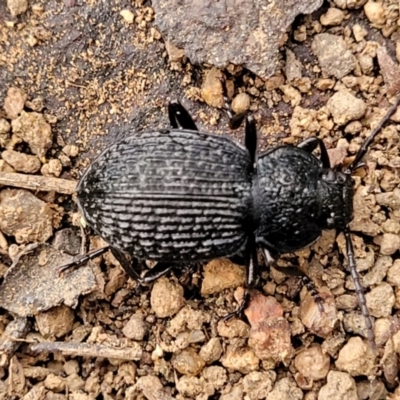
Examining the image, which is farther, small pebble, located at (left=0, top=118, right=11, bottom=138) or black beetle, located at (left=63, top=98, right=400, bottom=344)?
small pebble, located at (left=0, top=118, right=11, bottom=138)

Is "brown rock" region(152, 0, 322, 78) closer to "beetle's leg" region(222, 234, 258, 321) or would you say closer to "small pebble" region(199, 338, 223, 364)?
"beetle's leg" region(222, 234, 258, 321)

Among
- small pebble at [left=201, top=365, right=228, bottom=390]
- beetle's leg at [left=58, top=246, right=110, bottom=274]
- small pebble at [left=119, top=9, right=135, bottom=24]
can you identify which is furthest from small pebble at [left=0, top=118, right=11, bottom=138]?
small pebble at [left=201, top=365, right=228, bottom=390]

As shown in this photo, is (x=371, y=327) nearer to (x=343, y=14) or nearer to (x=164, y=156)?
(x=164, y=156)

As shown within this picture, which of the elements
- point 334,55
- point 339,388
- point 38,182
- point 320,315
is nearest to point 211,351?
point 320,315

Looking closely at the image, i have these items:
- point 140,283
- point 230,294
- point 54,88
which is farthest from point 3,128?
point 230,294

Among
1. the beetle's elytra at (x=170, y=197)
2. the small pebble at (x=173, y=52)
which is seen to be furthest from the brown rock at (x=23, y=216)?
the small pebble at (x=173, y=52)

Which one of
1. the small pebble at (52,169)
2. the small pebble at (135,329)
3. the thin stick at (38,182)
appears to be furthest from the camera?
the small pebble at (52,169)

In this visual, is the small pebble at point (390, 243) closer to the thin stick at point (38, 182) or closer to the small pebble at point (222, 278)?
the small pebble at point (222, 278)
